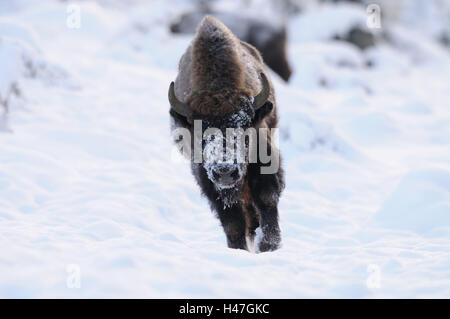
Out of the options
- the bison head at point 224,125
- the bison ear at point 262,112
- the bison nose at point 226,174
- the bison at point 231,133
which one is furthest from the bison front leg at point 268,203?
the bison nose at point 226,174

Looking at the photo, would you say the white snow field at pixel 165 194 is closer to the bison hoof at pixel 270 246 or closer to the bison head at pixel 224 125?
the bison hoof at pixel 270 246

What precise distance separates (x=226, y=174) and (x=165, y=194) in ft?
7.64

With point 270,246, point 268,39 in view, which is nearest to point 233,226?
point 270,246

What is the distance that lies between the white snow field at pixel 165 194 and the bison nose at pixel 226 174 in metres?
0.55

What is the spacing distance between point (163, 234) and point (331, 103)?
920 centimetres

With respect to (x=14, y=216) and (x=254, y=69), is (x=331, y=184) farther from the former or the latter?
(x=14, y=216)

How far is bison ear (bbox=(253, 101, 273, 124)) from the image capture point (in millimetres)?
4443

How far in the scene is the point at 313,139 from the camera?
878cm

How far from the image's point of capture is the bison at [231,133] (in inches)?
164

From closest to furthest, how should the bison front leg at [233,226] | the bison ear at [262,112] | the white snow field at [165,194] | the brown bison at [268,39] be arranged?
the white snow field at [165,194]
the bison ear at [262,112]
the bison front leg at [233,226]
the brown bison at [268,39]

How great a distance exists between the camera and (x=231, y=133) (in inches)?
165

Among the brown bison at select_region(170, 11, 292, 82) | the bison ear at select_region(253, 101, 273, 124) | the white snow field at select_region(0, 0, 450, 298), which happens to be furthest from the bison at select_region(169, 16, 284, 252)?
the brown bison at select_region(170, 11, 292, 82)
